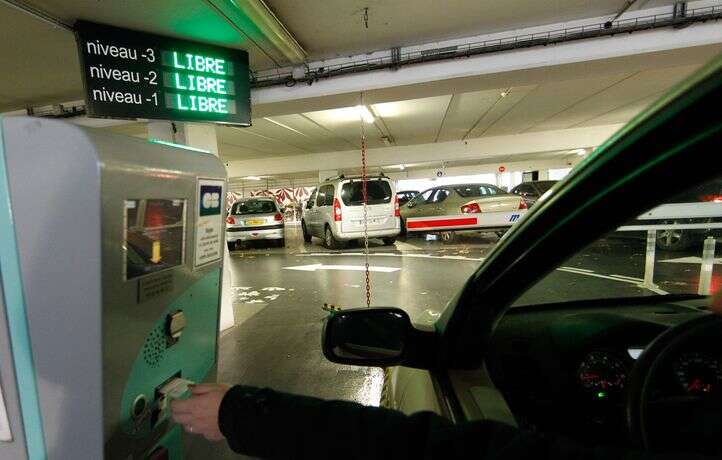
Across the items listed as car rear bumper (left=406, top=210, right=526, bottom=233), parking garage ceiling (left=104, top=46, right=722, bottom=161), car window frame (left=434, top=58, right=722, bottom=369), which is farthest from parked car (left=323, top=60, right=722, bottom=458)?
car rear bumper (left=406, top=210, right=526, bottom=233)

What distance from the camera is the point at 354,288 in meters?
5.70

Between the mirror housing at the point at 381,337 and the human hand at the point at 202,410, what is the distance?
1.50ft

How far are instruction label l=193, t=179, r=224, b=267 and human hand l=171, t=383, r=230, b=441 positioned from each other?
0.33 metres

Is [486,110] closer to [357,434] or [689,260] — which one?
[689,260]

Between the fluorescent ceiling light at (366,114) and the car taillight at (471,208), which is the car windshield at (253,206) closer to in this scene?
the fluorescent ceiling light at (366,114)

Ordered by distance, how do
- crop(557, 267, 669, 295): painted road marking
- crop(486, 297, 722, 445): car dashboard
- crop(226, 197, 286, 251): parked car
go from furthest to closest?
1. crop(226, 197, 286, 251): parked car
2. crop(557, 267, 669, 295): painted road marking
3. crop(486, 297, 722, 445): car dashboard

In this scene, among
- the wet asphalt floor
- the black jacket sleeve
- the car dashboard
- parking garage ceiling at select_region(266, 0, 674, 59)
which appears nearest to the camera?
the black jacket sleeve

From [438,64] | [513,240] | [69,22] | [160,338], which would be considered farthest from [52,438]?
[438,64]

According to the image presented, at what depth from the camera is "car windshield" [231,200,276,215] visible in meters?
10.9

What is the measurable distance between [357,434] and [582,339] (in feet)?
3.40

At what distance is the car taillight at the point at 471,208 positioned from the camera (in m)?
9.17

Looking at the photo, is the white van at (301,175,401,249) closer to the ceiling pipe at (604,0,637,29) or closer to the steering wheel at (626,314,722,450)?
the ceiling pipe at (604,0,637,29)

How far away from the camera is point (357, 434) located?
0.69 metres

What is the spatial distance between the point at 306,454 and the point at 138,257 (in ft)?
1.80
